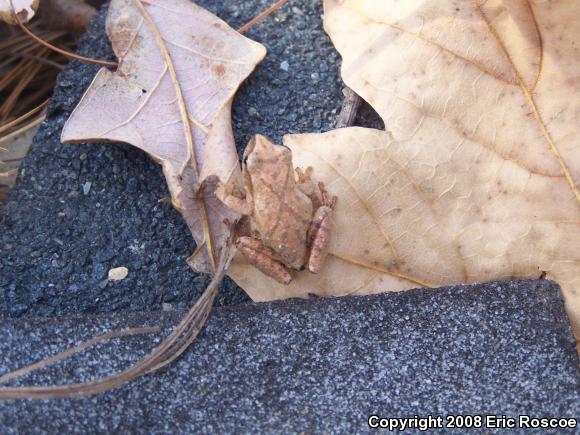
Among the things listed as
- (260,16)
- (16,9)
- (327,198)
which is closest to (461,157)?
(327,198)

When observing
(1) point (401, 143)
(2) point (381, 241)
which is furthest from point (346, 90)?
(2) point (381, 241)

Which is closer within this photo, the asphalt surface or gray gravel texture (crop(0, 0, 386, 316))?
the asphalt surface

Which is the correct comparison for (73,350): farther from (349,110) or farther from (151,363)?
(349,110)

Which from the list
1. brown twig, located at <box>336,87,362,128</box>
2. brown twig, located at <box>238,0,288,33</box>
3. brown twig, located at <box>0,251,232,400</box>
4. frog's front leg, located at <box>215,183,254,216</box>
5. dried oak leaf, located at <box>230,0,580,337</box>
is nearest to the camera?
brown twig, located at <box>0,251,232,400</box>

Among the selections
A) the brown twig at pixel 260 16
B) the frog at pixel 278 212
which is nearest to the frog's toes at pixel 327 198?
the frog at pixel 278 212

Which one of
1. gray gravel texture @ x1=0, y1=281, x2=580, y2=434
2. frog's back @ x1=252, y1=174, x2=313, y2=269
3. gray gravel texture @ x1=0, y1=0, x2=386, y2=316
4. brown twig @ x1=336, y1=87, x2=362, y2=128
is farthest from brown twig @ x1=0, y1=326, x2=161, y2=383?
brown twig @ x1=336, y1=87, x2=362, y2=128

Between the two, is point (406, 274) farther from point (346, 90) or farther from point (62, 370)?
point (62, 370)

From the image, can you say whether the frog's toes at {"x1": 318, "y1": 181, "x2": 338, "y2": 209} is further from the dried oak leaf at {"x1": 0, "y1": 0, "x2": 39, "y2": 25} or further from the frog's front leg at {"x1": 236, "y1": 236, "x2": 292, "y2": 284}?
the dried oak leaf at {"x1": 0, "y1": 0, "x2": 39, "y2": 25}

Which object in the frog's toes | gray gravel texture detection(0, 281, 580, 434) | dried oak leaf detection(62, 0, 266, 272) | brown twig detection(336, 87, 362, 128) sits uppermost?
dried oak leaf detection(62, 0, 266, 272)
